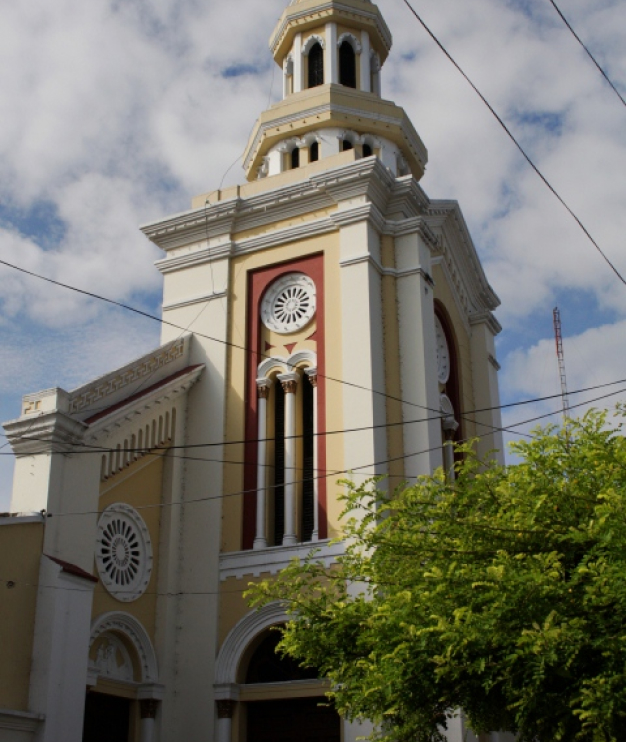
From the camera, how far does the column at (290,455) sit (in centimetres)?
1919

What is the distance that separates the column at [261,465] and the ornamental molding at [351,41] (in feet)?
37.1

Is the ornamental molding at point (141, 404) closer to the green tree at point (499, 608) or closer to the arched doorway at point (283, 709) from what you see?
the arched doorway at point (283, 709)

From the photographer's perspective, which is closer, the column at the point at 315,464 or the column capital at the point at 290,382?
the column at the point at 315,464

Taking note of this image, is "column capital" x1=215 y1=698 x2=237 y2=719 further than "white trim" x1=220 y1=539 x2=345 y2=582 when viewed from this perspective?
No

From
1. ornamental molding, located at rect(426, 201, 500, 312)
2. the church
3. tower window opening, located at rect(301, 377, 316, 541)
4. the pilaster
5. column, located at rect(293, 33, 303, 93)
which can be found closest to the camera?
the church

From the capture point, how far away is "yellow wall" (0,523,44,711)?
14.4 meters

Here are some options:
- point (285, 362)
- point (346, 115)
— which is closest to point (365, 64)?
point (346, 115)

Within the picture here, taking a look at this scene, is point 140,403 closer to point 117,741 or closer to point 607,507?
point 117,741

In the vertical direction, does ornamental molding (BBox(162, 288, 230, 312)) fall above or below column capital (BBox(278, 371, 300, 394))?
above

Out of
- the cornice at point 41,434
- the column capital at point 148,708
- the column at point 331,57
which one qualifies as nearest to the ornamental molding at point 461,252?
the column at point 331,57

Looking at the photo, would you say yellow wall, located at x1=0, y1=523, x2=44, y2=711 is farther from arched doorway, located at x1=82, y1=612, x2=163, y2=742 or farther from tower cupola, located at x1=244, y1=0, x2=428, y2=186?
tower cupola, located at x1=244, y1=0, x2=428, y2=186

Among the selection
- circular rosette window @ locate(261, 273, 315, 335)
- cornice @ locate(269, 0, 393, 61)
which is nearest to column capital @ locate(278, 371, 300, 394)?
circular rosette window @ locate(261, 273, 315, 335)

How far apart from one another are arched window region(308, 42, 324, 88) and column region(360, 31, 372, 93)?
1.11 meters

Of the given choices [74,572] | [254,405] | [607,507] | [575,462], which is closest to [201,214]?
[254,405]
